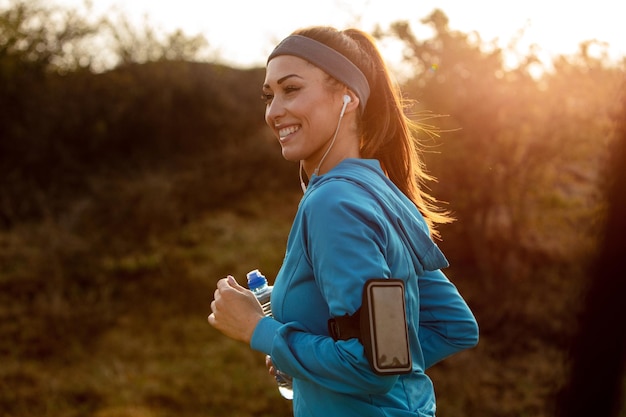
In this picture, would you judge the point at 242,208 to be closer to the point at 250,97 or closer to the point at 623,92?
the point at 250,97

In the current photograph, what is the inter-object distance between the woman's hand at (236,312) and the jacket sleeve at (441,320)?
453mm

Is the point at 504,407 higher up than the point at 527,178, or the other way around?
the point at 527,178

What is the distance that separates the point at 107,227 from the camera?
39.3 ft

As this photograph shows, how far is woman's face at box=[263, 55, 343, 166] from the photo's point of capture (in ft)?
6.00

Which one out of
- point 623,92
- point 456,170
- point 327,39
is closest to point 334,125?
point 327,39

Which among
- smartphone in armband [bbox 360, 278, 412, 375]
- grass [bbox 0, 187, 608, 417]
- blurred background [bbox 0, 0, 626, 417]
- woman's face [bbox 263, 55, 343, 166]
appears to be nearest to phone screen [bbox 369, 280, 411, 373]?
smartphone in armband [bbox 360, 278, 412, 375]

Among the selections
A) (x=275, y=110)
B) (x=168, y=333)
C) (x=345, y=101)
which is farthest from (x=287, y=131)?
(x=168, y=333)

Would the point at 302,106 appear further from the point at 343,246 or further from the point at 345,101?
the point at 343,246

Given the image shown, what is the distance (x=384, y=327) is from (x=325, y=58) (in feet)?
2.47

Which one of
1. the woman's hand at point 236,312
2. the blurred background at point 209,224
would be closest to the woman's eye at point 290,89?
the woman's hand at point 236,312

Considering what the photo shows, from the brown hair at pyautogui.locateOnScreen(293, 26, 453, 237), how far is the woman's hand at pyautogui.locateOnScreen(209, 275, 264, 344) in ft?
1.73

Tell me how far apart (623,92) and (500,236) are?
7.11 metres

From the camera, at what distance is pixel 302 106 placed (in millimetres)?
1817

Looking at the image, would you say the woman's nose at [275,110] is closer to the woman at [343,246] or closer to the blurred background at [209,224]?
the woman at [343,246]
